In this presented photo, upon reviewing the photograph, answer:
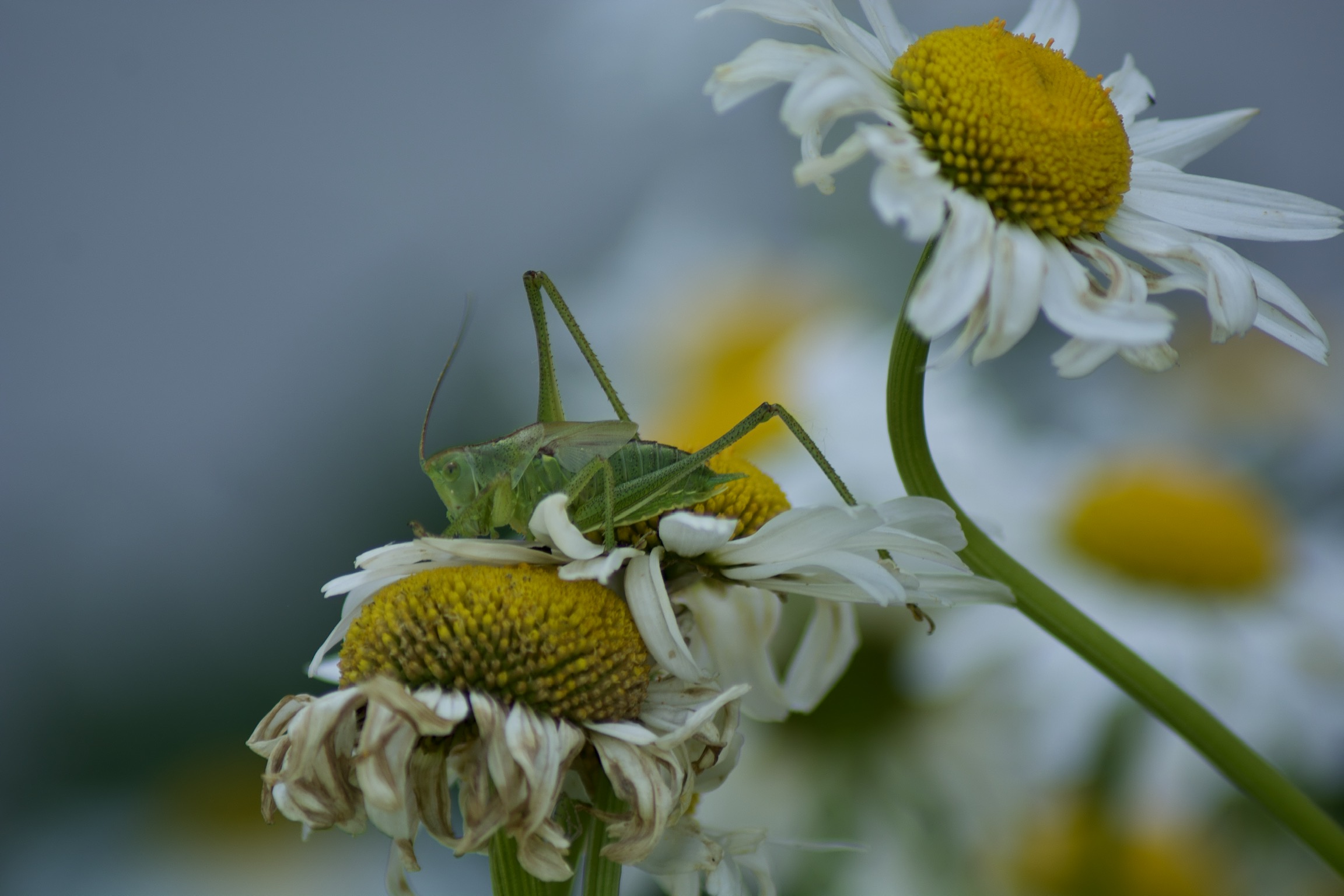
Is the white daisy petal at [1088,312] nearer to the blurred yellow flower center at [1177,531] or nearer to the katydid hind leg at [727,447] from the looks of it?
the katydid hind leg at [727,447]

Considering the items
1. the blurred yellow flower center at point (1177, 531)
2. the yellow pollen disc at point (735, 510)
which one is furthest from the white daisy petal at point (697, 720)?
the blurred yellow flower center at point (1177, 531)

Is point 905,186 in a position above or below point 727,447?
above

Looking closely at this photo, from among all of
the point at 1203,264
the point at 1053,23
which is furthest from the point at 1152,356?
the point at 1053,23

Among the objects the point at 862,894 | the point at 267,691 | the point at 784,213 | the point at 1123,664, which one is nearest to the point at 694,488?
the point at 1123,664

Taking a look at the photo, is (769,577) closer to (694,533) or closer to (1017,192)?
(694,533)

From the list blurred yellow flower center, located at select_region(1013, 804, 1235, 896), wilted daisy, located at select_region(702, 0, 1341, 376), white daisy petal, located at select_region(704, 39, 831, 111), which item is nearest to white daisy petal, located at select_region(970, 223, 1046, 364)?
wilted daisy, located at select_region(702, 0, 1341, 376)

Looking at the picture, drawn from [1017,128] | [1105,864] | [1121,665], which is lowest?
[1105,864]

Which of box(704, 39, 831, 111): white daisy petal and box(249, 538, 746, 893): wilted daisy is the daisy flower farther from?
box(704, 39, 831, 111): white daisy petal
